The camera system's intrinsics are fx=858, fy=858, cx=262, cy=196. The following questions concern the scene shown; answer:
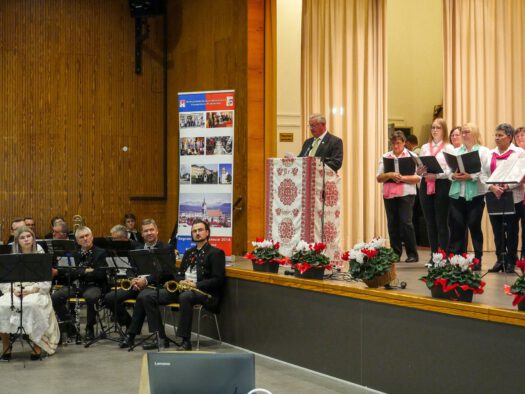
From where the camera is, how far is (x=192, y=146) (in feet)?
32.3

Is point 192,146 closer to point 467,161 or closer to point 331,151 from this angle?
point 331,151

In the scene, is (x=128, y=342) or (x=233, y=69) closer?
(x=128, y=342)

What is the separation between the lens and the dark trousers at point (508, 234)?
309 inches

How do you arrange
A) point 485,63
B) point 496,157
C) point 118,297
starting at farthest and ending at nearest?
point 485,63
point 118,297
point 496,157

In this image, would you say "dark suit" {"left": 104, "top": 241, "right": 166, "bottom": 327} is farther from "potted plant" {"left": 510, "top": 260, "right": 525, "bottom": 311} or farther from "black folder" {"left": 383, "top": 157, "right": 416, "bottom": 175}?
"potted plant" {"left": 510, "top": 260, "right": 525, "bottom": 311}

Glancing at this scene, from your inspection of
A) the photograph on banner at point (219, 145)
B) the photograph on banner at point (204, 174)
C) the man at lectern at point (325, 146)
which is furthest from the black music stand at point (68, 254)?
the man at lectern at point (325, 146)

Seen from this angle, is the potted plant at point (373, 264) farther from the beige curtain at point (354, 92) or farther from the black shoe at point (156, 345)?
the beige curtain at point (354, 92)

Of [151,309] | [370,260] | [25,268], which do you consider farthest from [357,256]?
[25,268]

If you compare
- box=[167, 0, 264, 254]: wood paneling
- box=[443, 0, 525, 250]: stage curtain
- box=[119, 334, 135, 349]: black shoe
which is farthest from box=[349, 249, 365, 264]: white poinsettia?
box=[443, 0, 525, 250]: stage curtain

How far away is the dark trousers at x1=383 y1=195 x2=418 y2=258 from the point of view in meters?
9.13

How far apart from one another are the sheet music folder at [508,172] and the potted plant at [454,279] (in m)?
1.30

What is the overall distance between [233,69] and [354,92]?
170 cm

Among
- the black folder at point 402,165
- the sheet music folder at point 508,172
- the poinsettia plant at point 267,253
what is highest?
the black folder at point 402,165

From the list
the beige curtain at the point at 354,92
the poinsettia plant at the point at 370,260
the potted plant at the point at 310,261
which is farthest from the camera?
the beige curtain at the point at 354,92
